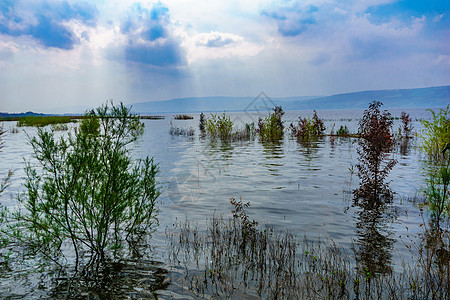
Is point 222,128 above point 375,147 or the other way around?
above

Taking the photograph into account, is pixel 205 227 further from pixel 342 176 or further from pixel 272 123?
pixel 272 123

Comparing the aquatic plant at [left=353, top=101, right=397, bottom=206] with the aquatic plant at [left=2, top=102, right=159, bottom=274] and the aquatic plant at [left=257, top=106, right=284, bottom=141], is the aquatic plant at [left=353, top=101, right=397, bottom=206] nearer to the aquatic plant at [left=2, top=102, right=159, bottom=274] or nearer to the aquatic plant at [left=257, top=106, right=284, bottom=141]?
the aquatic plant at [left=2, top=102, right=159, bottom=274]

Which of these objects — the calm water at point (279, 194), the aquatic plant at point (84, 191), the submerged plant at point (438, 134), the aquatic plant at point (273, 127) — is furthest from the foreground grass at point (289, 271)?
the aquatic plant at point (273, 127)

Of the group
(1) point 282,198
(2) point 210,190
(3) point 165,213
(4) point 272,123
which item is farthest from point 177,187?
(4) point 272,123

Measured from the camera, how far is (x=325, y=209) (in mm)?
10133

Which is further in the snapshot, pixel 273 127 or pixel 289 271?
pixel 273 127

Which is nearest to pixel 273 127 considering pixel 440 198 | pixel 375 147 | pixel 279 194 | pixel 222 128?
pixel 222 128

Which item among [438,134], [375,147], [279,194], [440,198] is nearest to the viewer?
[440,198]

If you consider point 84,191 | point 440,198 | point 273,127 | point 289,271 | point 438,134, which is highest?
point 273,127

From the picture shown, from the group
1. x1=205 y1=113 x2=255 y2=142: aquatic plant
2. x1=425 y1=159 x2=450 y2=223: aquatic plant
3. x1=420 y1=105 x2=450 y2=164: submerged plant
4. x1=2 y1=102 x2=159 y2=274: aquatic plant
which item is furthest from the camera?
x1=205 y1=113 x2=255 y2=142: aquatic plant

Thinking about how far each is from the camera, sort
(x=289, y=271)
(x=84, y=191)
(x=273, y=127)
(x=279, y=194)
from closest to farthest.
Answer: (x=289, y=271) → (x=84, y=191) → (x=279, y=194) → (x=273, y=127)

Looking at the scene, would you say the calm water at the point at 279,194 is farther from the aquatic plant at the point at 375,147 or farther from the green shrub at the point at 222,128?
the green shrub at the point at 222,128

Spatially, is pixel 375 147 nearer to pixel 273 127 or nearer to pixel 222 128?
pixel 273 127

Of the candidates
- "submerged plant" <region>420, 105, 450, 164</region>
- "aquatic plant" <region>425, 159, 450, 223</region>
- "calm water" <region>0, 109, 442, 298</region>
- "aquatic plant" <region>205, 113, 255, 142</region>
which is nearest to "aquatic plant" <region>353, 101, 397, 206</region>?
"calm water" <region>0, 109, 442, 298</region>
